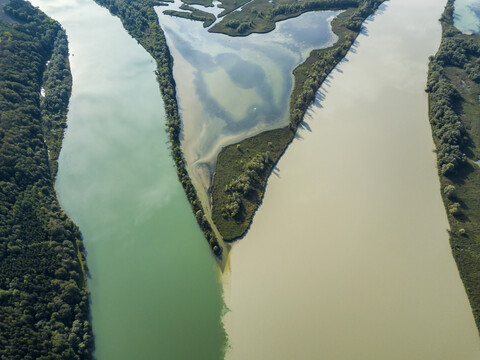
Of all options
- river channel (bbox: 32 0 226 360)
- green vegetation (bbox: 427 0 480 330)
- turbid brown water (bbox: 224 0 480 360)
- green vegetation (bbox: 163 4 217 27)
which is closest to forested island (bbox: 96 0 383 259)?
green vegetation (bbox: 163 4 217 27)

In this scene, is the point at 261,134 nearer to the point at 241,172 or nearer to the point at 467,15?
the point at 241,172

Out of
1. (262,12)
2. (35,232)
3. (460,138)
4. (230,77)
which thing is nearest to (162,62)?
(230,77)

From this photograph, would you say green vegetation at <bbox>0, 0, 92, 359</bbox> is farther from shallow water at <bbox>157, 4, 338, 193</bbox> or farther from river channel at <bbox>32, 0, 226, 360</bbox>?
shallow water at <bbox>157, 4, 338, 193</bbox>

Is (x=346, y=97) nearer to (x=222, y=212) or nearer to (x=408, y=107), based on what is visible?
(x=408, y=107)

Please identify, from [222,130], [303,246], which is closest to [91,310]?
[303,246]

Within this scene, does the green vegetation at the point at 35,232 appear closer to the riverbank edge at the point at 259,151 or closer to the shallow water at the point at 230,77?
the riverbank edge at the point at 259,151

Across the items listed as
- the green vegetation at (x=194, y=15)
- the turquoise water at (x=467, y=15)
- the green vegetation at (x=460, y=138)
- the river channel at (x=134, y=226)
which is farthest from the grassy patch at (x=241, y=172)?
the turquoise water at (x=467, y=15)
